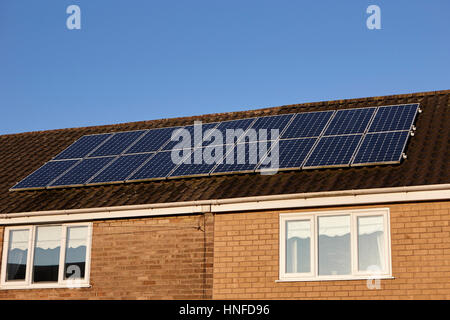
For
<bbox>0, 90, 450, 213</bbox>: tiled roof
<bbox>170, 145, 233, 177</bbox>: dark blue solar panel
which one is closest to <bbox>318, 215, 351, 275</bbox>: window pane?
<bbox>0, 90, 450, 213</bbox>: tiled roof

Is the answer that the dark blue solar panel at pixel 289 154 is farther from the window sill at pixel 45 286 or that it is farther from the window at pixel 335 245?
the window sill at pixel 45 286

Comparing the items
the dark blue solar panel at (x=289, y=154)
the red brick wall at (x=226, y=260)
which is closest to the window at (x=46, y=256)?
the red brick wall at (x=226, y=260)

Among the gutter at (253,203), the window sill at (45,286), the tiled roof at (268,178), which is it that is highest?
the tiled roof at (268,178)

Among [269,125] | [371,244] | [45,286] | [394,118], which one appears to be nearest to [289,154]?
[269,125]

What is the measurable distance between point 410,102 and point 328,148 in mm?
4520

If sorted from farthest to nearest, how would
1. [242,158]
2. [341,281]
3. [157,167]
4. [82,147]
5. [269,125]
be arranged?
[82,147] → [269,125] → [157,167] → [242,158] → [341,281]

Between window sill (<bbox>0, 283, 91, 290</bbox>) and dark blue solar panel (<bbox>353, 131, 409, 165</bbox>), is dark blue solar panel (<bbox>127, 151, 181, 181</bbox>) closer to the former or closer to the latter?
window sill (<bbox>0, 283, 91, 290</bbox>)

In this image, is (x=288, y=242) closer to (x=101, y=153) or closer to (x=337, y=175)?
(x=337, y=175)

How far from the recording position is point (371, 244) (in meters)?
17.2

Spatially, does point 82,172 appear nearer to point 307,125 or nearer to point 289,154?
point 289,154

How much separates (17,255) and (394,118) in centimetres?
1119

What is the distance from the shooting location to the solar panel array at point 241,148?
19.7 m

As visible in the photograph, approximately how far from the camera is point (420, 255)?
54.6 ft
